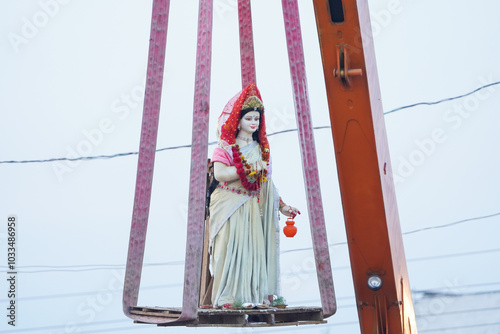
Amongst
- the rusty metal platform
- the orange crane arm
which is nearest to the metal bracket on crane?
the orange crane arm

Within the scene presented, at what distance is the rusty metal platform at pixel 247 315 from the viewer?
5.04 metres

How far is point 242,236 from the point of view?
578 cm

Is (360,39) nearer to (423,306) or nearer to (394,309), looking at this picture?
(394,309)

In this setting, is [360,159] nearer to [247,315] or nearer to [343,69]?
[343,69]

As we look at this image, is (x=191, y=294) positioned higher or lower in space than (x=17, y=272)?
lower

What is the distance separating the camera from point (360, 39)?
5.04 metres

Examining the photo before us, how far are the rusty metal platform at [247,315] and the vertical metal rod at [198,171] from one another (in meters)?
0.30

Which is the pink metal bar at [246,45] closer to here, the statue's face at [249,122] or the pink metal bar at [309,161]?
the statue's face at [249,122]

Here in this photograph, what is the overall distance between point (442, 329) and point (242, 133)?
10.8 ft

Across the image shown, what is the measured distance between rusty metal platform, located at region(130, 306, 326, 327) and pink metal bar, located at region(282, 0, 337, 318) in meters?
0.28

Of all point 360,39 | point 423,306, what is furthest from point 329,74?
point 423,306

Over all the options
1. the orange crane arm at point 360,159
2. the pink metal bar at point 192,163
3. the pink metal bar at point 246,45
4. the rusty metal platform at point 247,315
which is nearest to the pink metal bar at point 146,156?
the pink metal bar at point 192,163

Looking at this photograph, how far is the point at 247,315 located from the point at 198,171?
3.13 feet

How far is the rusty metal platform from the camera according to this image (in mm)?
5039
